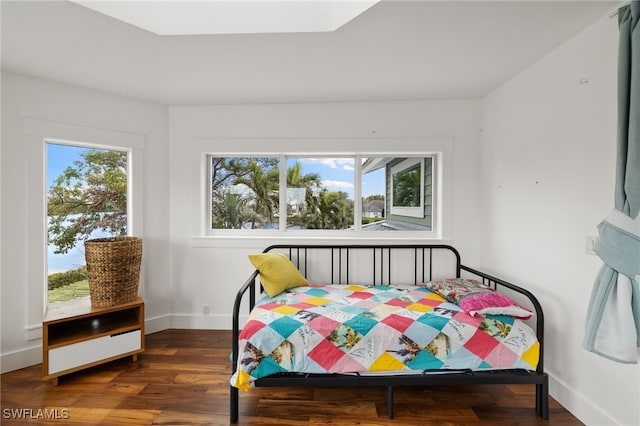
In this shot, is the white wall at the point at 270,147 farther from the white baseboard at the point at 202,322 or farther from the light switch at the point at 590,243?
the light switch at the point at 590,243

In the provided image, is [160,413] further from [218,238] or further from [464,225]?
[464,225]

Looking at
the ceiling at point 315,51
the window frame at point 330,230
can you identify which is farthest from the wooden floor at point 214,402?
the ceiling at point 315,51

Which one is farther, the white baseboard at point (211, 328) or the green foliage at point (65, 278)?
the green foliage at point (65, 278)

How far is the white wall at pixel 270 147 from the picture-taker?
2734mm

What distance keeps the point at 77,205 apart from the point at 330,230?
2363mm

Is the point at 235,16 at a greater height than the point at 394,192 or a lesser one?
greater

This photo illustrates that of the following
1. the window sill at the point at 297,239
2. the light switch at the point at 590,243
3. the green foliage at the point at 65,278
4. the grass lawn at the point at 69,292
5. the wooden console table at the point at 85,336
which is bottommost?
the wooden console table at the point at 85,336

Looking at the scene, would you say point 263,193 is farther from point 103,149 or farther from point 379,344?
point 379,344

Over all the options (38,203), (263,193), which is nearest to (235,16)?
(263,193)

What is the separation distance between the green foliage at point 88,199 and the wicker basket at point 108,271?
1.49 ft

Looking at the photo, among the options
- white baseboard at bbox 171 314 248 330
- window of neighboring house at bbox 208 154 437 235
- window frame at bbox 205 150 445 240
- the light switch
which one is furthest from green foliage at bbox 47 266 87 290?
the light switch

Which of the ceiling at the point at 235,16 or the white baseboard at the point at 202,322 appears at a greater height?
the ceiling at the point at 235,16

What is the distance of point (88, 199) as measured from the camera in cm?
262

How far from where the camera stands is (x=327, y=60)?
196 centimetres
